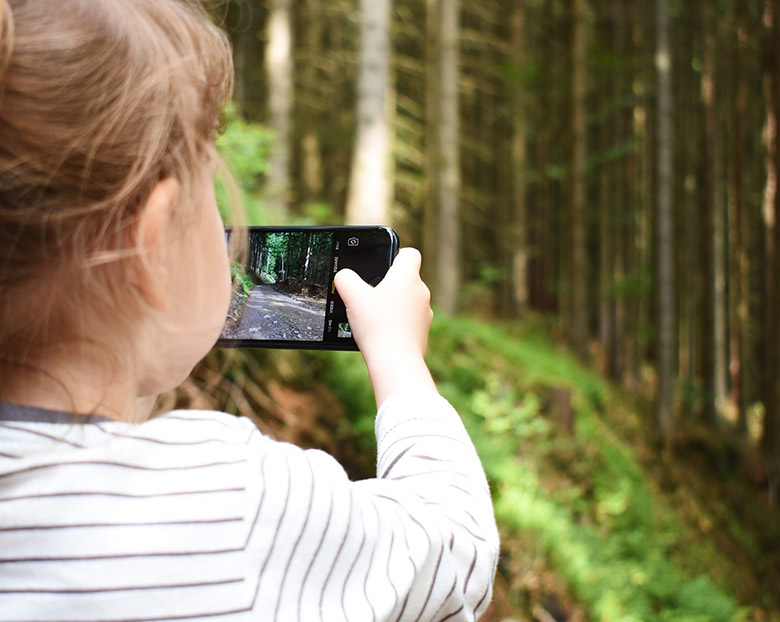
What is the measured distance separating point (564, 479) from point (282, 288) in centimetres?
720

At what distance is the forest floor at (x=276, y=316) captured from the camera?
1.30 metres

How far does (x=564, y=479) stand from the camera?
314 inches

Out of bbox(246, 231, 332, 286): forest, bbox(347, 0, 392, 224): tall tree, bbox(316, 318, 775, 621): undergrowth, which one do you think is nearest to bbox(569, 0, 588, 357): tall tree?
bbox(316, 318, 775, 621): undergrowth

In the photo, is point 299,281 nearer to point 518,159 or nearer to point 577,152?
point 577,152

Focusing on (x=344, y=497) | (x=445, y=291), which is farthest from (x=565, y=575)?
(x=445, y=291)

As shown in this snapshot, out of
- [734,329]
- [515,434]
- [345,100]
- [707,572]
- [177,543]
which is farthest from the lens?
[345,100]

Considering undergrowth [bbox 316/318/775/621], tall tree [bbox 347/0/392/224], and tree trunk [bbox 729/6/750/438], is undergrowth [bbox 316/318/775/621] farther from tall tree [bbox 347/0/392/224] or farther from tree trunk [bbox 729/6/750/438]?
→ tree trunk [bbox 729/6/750/438]

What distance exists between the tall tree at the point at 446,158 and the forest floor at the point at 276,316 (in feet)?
37.5

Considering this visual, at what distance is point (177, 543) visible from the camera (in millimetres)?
834

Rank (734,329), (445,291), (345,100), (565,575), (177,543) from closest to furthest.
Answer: (177,543)
(565,575)
(445,291)
(734,329)
(345,100)

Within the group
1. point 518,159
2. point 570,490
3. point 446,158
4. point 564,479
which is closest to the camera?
point 570,490

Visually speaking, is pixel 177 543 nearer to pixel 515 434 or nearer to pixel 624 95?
pixel 515 434

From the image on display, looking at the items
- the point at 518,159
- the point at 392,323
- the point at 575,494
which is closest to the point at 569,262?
the point at 518,159

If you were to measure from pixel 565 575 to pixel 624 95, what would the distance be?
1695 centimetres
